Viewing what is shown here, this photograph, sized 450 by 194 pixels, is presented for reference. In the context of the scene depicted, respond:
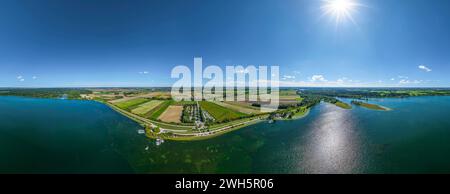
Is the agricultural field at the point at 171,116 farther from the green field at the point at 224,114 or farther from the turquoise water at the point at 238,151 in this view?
the turquoise water at the point at 238,151

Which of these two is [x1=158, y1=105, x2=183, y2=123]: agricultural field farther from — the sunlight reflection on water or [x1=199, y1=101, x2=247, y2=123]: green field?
the sunlight reflection on water

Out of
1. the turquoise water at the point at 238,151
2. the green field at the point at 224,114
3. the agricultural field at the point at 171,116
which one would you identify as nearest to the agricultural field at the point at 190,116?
the agricultural field at the point at 171,116

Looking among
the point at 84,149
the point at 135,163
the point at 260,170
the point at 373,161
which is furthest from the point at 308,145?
the point at 84,149

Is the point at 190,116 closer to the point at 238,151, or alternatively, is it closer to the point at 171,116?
the point at 171,116

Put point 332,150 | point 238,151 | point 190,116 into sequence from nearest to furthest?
1. point 238,151
2. point 332,150
3. point 190,116

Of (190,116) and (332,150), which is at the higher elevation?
(190,116)

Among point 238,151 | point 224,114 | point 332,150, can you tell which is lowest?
point 332,150

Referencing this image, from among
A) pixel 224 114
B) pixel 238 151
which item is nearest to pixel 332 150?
pixel 238 151

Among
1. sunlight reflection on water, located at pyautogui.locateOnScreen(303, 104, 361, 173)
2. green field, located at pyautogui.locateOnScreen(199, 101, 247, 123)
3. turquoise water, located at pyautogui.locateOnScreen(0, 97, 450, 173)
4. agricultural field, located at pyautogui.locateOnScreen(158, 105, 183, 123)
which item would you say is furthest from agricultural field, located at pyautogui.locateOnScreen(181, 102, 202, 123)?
sunlight reflection on water, located at pyautogui.locateOnScreen(303, 104, 361, 173)
